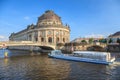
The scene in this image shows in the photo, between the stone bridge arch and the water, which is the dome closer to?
the stone bridge arch

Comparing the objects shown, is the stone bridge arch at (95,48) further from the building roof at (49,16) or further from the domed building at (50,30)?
the building roof at (49,16)

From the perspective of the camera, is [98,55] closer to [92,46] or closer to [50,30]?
[92,46]

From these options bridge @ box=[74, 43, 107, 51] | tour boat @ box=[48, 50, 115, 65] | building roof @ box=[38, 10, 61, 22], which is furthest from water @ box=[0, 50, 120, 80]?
building roof @ box=[38, 10, 61, 22]

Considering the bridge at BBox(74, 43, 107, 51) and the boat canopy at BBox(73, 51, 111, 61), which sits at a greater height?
the bridge at BBox(74, 43, 107, 51)

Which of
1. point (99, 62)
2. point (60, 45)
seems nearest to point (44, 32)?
point (60, 45)

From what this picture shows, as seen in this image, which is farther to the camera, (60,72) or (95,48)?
(95,48)

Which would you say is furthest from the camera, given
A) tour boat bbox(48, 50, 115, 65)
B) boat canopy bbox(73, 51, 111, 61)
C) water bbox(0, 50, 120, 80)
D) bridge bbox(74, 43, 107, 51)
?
bridge bbox(74, 43, 107, 51)

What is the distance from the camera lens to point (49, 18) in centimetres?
14462

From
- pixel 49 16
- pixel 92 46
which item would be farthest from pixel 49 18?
pixel 92 46

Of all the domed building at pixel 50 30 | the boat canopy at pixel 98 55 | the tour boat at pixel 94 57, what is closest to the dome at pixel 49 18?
the domed building at pixel 50 30

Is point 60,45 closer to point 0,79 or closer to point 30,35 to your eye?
point 30,35

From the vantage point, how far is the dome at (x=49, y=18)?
14325 cm

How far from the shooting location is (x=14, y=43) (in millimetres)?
80000

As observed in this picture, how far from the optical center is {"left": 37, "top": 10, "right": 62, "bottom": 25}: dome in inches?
5640
